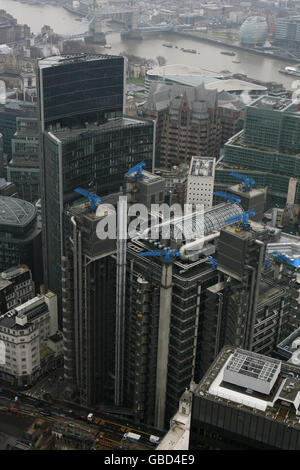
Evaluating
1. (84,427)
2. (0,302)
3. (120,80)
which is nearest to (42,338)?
(0,302)

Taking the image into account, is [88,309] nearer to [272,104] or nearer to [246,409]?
[246,409]

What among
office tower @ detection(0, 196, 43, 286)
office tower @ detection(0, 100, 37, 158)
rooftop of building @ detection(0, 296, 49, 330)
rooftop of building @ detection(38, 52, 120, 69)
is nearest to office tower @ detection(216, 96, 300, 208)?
rooftop of building @ detection(38, 52, 120, 69)

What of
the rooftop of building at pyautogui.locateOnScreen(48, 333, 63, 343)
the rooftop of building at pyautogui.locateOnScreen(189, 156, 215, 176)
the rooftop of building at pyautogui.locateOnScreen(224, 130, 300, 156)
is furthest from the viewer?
the rooftop of building at pyautogui.locateOnScreen(224, 130, 300, 156)

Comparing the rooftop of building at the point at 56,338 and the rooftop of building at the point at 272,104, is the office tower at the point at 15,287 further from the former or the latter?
the rooftop of building at the point at 272,104

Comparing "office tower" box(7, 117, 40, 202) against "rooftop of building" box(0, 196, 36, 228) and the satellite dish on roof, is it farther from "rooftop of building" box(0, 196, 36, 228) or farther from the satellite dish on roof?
the satellite dish on roof

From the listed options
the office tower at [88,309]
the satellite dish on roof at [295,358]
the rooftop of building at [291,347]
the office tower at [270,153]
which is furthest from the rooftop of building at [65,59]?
the satellite dish on roof at [295,358]

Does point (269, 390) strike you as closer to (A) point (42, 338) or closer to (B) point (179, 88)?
(A) point (42, 338)

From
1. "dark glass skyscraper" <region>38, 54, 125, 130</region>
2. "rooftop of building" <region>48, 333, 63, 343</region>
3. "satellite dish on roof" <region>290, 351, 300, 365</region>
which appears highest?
"dark glass skyscraper" <region>38, 54, 125, 130</region>
